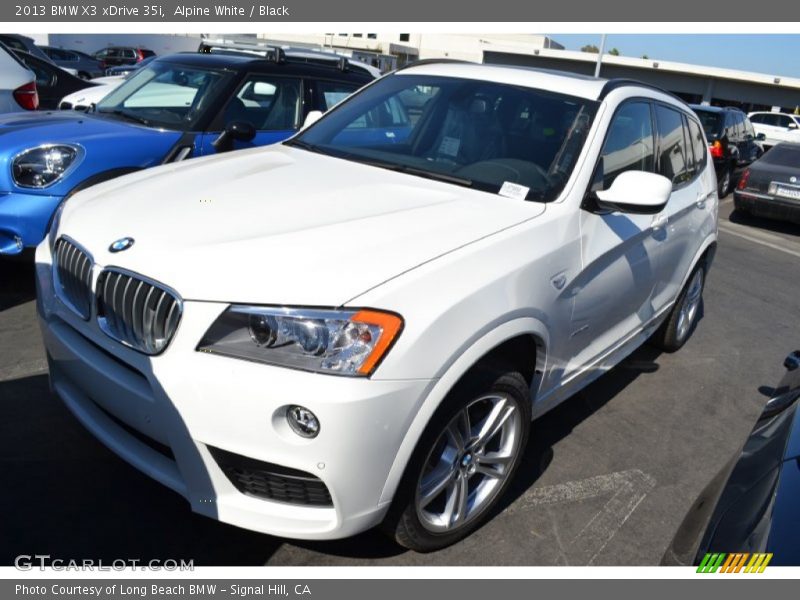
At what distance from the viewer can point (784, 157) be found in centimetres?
1211

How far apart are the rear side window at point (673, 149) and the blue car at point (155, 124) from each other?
9.58 feet

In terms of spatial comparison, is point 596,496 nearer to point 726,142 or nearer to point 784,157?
point 784,157

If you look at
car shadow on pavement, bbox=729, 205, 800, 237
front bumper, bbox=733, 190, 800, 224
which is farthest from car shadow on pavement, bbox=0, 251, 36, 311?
car shadow on pavement, bbox=729, 205, 800, 237

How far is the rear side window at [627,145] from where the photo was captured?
358 cm

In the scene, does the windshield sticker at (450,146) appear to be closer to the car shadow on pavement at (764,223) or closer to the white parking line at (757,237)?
the white parking line at (757,237)

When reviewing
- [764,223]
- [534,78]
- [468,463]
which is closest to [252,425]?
[468,463]

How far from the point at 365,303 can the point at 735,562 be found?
1.28 meters

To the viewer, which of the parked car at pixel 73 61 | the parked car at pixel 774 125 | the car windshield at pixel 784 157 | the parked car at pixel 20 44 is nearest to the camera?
the parked car at pixel 20 44

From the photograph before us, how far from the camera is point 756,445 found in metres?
2.38

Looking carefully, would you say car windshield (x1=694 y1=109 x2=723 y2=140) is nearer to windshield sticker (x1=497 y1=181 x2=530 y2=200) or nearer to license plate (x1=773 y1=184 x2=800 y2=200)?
license plate (x1=773 y1=184 x2=800 y2=200)

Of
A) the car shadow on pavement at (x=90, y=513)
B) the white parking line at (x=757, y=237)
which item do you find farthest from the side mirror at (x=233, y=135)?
Answer: the white parking line at (x=757, y=237)

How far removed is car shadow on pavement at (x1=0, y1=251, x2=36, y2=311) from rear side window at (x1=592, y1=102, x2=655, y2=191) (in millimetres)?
3720

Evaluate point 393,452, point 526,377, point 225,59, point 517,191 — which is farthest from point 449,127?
point 225,59

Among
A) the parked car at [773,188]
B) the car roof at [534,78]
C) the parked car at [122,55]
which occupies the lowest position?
the parked car at [122,55]
